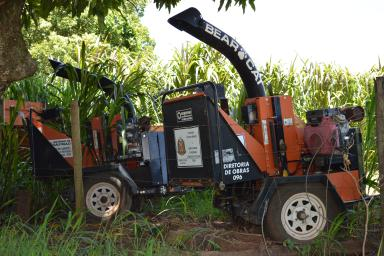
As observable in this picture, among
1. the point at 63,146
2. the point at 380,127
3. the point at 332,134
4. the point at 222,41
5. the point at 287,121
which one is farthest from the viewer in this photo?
the point at 63,146

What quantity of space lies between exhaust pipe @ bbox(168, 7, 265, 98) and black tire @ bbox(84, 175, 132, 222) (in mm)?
2110

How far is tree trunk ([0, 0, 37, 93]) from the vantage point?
5578 millimetres

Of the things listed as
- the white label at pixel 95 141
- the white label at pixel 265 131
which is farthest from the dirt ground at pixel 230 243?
the white label at pixel 95 141

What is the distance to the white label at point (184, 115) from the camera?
6.31 metres

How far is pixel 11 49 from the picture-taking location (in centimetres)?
562

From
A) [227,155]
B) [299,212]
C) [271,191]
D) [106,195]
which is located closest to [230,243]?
[271,191]

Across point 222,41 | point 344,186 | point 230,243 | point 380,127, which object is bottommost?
point 230,243

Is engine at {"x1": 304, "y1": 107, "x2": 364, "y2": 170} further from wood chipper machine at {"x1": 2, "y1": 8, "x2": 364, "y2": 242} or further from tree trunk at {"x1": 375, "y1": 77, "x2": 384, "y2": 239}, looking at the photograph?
tree trunk at {"x1": 375, "y1": 77, "x2": 384, "y2": 239}

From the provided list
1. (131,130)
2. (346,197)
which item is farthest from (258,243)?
(131,130)

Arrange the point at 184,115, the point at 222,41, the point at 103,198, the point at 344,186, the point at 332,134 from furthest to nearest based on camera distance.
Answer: the point at 103,198
the point at 222,41
the point at 184,115
the point at 332,134
the point at 344,186

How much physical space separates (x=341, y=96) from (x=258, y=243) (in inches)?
291

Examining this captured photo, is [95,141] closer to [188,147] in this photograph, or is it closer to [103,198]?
[103,198]

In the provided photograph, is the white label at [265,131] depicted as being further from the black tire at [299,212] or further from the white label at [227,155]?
the black tire at [299,212]

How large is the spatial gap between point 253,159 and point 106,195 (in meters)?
2.27
